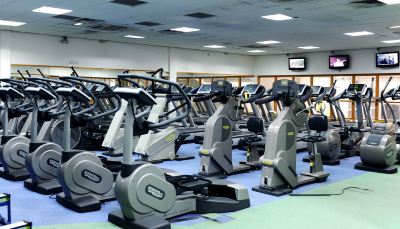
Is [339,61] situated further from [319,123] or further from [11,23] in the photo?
[11,23]

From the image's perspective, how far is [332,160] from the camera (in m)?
7.64

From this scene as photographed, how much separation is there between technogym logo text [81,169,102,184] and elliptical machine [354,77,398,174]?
182 inches

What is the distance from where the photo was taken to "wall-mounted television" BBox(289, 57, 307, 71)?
1714cm

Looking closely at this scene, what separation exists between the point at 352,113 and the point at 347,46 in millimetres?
2622

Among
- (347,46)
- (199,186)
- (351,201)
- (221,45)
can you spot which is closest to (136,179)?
(199,186)

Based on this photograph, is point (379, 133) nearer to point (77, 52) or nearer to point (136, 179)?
point (136, 179)

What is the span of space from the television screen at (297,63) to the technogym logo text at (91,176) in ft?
45.7

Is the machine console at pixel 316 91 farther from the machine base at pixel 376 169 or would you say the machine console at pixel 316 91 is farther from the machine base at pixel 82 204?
the machine base at pixel 82 204

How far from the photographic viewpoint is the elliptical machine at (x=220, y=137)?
20.3 feet

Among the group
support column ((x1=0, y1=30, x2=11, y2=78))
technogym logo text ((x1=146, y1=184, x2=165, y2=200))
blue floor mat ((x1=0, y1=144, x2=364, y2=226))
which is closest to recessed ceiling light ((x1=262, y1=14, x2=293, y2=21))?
blue floor mat ((x1=0, y1=144, x2=364, y2=226))

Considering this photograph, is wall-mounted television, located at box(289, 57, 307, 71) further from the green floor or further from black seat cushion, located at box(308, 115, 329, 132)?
the green floor

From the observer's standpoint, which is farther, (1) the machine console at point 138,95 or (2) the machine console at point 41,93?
(2) the machine console at point 41,93

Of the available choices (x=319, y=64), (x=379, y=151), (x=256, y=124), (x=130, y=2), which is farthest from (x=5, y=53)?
(x=319, y=64)

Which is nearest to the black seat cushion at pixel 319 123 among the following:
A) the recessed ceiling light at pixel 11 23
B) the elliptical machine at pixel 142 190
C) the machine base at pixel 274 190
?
the machine base at pixel 274 190
